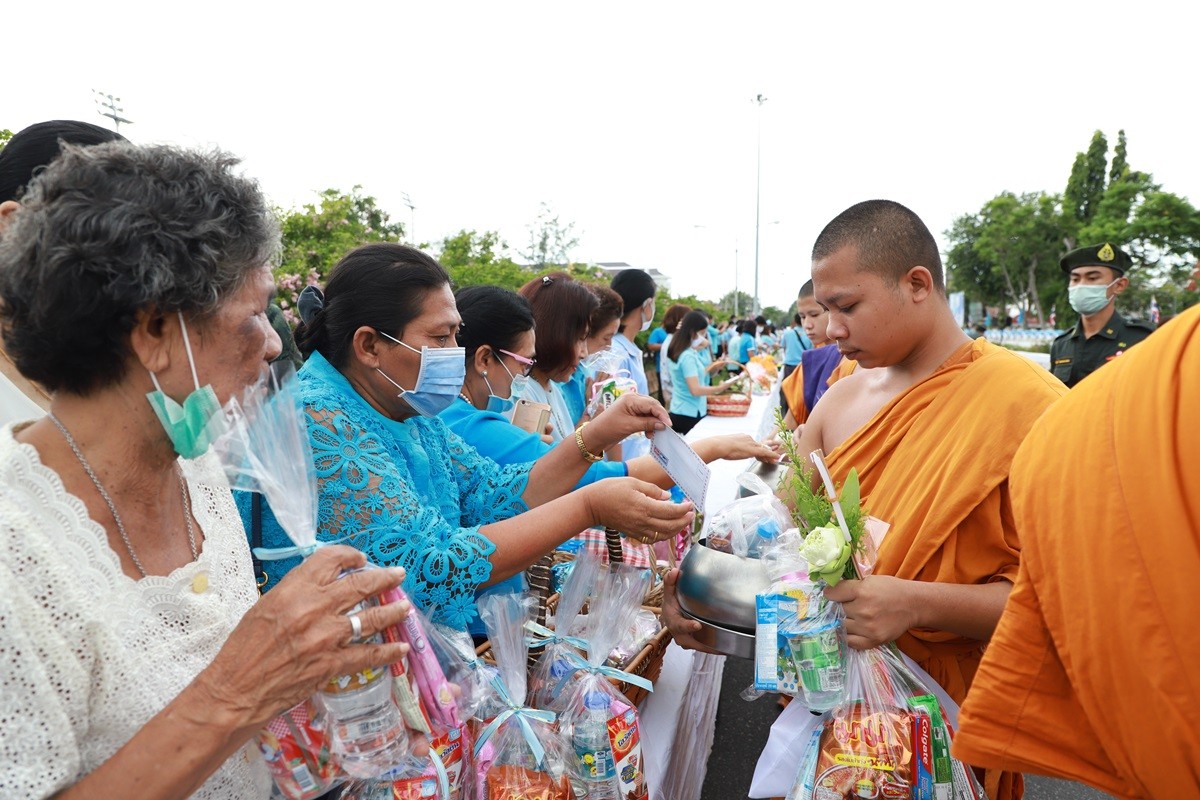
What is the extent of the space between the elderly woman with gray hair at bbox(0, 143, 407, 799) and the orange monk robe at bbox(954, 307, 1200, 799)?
43.5 inches

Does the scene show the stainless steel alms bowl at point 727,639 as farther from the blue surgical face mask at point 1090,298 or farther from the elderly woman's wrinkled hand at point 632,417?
the blue surgical face mask at point 1090,298

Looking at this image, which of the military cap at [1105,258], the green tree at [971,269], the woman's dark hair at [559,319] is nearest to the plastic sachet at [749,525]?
the woman's dark hair at [559,319]

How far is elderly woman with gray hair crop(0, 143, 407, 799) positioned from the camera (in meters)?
1.02

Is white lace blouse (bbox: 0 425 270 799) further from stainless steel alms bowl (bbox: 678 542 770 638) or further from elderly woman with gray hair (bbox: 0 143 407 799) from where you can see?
stainless steel alms bowl (bbox: 678 542 770 638)

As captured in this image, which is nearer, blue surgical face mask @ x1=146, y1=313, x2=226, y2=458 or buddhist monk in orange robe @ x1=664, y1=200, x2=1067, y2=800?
blue surgical face mask @ x1=146, y1=313, x2=226, y2=458

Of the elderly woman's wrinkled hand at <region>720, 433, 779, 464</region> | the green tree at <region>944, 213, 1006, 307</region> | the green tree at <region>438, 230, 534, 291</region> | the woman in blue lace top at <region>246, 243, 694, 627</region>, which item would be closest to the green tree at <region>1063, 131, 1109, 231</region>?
the green tree at <region>944, 213, 1006, 307</region>

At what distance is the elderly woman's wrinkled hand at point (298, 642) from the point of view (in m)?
1.08

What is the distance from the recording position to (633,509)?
79.2 inches

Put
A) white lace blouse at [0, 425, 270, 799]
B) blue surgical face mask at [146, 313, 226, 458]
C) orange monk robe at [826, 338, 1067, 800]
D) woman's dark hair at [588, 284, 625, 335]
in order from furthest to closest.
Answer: woman's dark hair at [588, 284, 625, 335] → orange monk robe at [826, 338, 1067, 800] → blue surgical face mask at [146, 313, 226, 458] → white lace blouse at [0, 425, 270, 799]

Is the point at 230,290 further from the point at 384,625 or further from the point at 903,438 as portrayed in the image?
the point at 903,438

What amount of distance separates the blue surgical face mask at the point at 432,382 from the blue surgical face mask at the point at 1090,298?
5.74 m

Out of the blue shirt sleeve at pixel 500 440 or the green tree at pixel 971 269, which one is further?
the green tree at pixel 971 269

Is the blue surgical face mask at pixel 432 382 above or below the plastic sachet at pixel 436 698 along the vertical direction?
above

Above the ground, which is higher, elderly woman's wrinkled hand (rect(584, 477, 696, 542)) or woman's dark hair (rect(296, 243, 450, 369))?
woman's dark hair (rect(296, 243, 450, 369))
